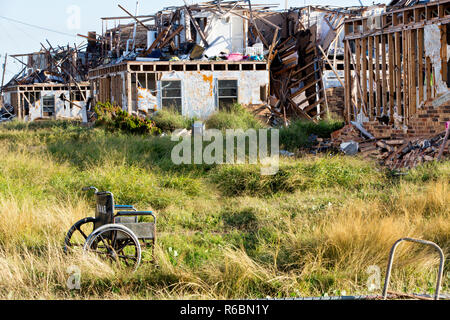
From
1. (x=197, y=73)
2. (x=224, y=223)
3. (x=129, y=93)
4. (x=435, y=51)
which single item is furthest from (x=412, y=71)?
(x=129, y=93)

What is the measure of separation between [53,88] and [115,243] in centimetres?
3272

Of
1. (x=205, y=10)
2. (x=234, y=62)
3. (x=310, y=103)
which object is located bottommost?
(x=310, y=103)

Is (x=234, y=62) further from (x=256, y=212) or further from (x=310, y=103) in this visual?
(x=256, y=212)

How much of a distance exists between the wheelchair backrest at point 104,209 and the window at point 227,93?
57.0 ft

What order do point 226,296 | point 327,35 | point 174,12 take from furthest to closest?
point 174,12, point 327,35, point 226,296

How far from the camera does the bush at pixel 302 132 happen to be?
15617mm

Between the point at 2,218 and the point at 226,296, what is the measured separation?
12.1 ft

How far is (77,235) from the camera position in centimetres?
716

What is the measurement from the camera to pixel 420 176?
10.6 m

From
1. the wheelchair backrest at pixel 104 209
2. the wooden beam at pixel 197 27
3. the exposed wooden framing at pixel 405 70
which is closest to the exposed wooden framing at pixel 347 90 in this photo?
the exposed wooden framing at pixel 405 70

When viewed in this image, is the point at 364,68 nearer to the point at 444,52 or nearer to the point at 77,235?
the point at 444,52

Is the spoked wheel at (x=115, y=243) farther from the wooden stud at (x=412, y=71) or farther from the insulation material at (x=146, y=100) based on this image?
the insulation material at (x=146, y=100)

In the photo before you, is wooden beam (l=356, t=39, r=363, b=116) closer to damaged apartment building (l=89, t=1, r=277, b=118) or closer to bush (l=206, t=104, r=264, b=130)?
bush (l=206, t=104, r=264, b=130)

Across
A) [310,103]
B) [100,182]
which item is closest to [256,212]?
[100,182]
